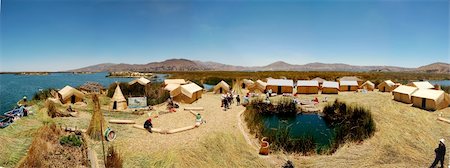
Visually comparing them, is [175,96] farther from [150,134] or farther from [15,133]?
[15,133]

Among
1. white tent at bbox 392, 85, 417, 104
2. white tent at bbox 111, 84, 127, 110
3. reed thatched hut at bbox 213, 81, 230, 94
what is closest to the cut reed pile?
white tent at bbox 111, 84, 127, 110

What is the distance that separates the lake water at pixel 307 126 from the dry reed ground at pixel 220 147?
2625 mm

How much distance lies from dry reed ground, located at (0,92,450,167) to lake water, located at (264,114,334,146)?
2.62 meters

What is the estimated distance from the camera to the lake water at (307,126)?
48.8ft

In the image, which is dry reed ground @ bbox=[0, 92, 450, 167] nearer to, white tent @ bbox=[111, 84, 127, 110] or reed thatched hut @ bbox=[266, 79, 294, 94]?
white tent @ bbox=[111, 84, 127, 110]

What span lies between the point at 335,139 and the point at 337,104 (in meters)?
7.09

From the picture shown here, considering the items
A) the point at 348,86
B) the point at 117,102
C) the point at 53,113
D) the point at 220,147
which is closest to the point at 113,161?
the point at 220,147

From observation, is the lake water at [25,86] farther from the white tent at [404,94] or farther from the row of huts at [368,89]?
the white tent at [404,94]

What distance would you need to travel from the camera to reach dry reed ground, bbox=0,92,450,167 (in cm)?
896

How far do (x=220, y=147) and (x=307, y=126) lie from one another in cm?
886

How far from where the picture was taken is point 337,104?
19516 millimetres

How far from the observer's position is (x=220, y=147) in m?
10.3

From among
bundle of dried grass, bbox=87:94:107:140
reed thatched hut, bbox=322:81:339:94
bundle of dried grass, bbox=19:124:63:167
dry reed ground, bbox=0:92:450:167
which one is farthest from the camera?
reed thatched hut, bbox=322:81:339:94

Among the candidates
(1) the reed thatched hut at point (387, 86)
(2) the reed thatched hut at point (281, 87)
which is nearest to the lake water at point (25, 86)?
(2) the reed thatched hut at point (281, 87)
